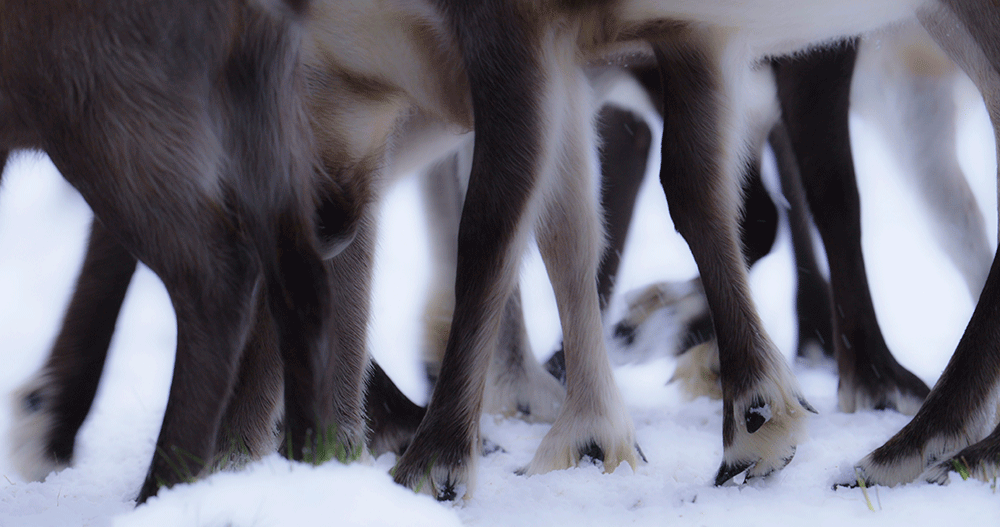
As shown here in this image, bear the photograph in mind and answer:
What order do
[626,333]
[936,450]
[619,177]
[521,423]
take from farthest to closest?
[619,177]
[626,333]
[521,423]
[936,450]

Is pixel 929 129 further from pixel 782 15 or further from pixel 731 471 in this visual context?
pixel 731 471

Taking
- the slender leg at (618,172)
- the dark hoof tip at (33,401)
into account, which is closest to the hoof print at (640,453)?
the slender leg at (618,172)

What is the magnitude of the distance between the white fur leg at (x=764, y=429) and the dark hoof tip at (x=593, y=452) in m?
0.30

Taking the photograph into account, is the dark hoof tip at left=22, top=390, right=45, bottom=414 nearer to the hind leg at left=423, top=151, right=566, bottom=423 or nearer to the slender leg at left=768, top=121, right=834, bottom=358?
the hind leg at left=423, top=151, right=566, bottom=423

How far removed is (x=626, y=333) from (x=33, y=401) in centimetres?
194

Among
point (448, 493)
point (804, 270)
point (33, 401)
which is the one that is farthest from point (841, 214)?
point (33, 401)

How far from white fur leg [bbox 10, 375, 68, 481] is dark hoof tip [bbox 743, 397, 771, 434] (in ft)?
4.88

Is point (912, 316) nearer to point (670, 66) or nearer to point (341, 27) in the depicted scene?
point (670, 66)

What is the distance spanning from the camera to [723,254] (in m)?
1.83

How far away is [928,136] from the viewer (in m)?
2.95

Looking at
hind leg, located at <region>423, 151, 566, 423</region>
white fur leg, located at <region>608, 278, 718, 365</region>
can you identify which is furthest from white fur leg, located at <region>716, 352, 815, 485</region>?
white fur leg, located at <region>608, 278, 718, 365</region>

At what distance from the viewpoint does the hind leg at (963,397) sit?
1.48 m

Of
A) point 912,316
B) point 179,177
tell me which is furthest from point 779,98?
point 179,177

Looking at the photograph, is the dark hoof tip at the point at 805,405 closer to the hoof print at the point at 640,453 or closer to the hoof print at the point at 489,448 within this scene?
the hoof print at the point at 640,453
